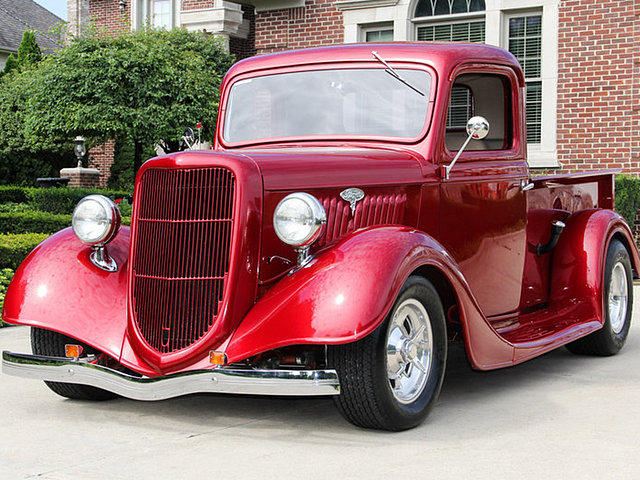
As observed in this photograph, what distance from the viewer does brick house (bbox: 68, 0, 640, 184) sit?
41.9ft

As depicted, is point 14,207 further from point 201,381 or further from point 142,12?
point 201,381

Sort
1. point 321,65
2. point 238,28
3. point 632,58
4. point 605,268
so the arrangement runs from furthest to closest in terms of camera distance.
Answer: point 238,28, point 632,58, point 605,268, point 321,65

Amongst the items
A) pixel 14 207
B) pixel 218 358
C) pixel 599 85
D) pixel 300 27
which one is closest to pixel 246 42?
pixel 300 27

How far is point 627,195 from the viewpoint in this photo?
1209 cm

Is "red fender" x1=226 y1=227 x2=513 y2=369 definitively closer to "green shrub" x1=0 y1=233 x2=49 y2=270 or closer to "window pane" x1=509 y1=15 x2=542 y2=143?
"green shrub" x1=0 y1=233 x2=49 y2=270

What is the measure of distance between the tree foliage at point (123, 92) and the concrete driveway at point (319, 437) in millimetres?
11509

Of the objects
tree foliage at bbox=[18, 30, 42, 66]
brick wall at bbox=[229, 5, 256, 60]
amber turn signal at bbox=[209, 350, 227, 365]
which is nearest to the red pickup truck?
amber turn signal at bbox=[209, 350, 227, 365]

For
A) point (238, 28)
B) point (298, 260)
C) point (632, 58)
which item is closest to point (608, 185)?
point (298, 260)

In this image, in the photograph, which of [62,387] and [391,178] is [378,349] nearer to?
[391,178]

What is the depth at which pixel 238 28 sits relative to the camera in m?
19.1

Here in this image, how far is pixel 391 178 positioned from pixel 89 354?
1851mm

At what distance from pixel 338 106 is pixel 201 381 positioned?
208 centimetres

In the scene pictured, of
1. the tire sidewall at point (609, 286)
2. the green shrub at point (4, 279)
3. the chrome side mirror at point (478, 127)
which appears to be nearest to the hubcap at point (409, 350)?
the chrome side mirror at point (478, 127)

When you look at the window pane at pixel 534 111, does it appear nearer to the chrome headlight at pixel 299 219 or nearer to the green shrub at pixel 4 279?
the green shrub at pixel 4 279
